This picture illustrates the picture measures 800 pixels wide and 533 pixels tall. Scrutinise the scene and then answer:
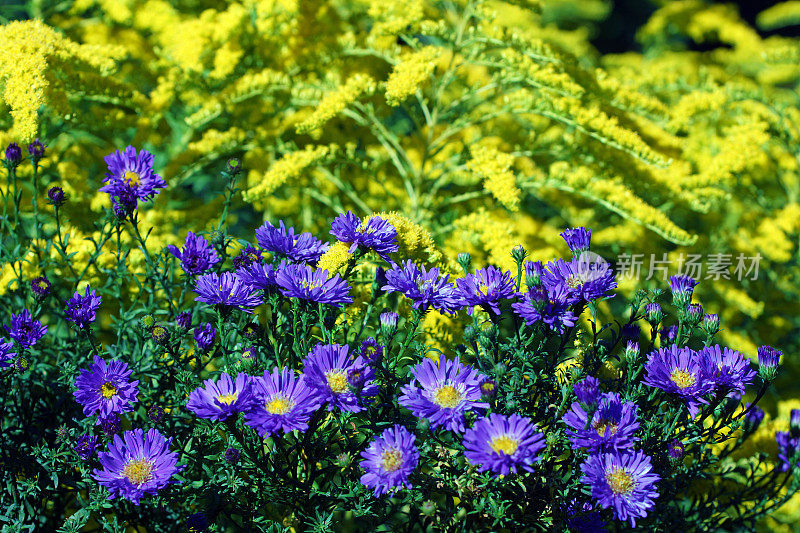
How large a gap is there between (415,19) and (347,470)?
73.8 inches

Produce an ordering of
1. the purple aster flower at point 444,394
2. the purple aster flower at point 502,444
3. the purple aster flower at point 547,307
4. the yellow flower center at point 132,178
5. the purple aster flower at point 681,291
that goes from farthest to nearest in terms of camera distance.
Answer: the yellow flower center at point 132,178, the purple aster flower at point 681,291, the purple aster flower at point 547,307, the purple aster flower at point 444,394, the purple aster flower at point 502,444

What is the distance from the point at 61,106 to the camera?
2402mm

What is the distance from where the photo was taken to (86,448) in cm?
151

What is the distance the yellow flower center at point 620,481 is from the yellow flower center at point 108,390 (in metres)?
1.17

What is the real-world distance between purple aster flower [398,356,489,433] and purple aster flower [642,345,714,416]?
0.42 m

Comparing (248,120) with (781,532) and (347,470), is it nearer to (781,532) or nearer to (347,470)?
(347,470)

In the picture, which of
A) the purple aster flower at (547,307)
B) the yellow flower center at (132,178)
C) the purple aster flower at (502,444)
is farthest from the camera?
the yellow flower center at (132,178)

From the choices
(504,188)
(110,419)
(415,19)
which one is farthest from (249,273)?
(415,19)

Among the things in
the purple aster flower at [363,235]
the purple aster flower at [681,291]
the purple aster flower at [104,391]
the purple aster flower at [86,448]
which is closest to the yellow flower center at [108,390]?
the purple aster flower at [104,391]

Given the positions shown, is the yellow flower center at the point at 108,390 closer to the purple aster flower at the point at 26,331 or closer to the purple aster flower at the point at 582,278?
the purple aster flower at the point at 26,331

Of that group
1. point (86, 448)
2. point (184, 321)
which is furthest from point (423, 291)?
point (86, 448)

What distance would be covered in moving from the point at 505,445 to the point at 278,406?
481mm

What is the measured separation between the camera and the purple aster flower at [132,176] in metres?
1.78

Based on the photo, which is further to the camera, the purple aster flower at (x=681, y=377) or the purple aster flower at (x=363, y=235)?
the purple aster flower at (x=363, y=235)
